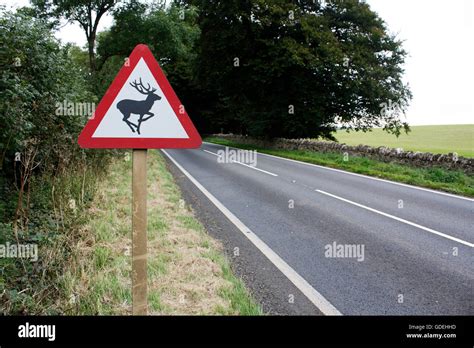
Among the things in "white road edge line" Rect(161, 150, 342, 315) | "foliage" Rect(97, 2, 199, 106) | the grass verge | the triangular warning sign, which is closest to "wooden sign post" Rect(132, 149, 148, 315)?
the triangular warning sign

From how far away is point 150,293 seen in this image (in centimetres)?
373

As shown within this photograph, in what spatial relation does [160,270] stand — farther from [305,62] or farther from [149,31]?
[305,62]

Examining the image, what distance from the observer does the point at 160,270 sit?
14.0 ft

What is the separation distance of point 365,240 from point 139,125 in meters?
4.29

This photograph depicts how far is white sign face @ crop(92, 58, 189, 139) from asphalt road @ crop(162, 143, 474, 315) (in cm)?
219

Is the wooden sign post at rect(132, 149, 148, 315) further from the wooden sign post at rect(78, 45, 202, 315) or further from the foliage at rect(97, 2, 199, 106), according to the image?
the foliage at rect(97, 2, 199, 106)

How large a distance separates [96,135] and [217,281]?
210cm

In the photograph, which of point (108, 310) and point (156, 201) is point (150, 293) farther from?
point (156, 201)

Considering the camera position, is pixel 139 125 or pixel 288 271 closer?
pixel 139 125

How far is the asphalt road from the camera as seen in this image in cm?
386

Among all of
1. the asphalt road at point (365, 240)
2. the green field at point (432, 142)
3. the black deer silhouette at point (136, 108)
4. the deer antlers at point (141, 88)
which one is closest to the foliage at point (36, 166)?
the black deer silhouette at point (136, 108)

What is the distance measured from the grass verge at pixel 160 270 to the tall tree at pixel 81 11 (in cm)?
1577

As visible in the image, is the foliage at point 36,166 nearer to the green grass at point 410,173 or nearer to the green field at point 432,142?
the green grass at point 410,173

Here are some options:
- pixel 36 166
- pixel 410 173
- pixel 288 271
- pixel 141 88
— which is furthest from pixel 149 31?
pixel 141 88
